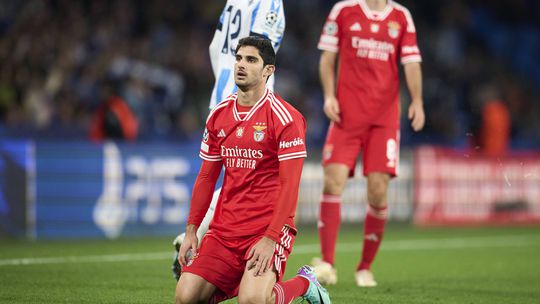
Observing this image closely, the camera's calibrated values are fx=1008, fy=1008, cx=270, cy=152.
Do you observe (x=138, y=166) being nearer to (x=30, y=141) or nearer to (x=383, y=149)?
(x=30, y=141)

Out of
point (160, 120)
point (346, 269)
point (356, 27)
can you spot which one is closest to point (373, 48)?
point (356, 27)

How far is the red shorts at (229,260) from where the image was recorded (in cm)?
589

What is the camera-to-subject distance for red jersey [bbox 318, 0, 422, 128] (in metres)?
8.55

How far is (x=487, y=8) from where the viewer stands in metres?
23.8

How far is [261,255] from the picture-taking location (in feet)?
18.7

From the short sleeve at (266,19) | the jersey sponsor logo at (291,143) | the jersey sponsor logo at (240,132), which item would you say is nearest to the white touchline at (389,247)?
the short sleeve at (266,19)

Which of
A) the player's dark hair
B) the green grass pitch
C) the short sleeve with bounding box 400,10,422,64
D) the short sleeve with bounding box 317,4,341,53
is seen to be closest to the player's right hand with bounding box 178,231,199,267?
the player's dark hair

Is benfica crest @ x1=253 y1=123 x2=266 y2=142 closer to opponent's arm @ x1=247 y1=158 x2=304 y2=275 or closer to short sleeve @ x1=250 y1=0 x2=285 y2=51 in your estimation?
opponent's arm @ x1=247 y1=158 x2=304 y2=275

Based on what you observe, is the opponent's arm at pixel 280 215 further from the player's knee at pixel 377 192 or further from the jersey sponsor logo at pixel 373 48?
the jersey sponsor logo at pixel 373 48

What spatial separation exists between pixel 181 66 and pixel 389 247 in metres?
5.77

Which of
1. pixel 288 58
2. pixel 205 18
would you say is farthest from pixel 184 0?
pixel 288 58

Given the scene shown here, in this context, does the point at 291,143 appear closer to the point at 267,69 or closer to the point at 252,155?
→ the point at 252,155

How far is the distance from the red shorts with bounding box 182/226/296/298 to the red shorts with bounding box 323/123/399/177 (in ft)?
8.37

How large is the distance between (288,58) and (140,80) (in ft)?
13.4
